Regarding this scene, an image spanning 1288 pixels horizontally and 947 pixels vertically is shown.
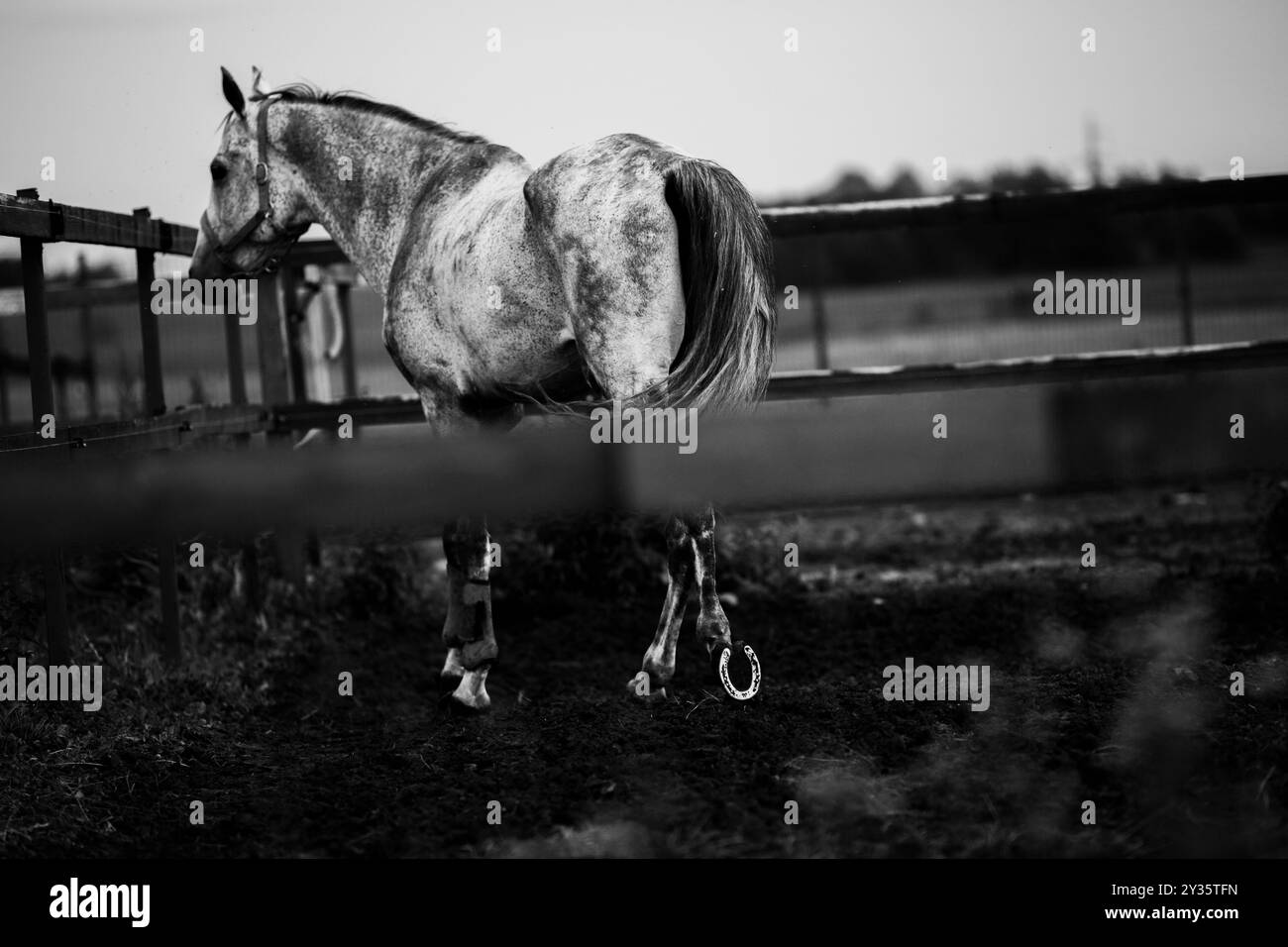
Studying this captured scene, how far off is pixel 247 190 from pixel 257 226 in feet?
0.49

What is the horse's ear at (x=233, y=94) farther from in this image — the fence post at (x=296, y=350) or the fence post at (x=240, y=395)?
the fence post at (x=296, y=350)

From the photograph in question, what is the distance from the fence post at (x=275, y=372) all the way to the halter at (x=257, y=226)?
846 mm

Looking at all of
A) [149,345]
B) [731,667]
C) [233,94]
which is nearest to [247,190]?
[233,94]

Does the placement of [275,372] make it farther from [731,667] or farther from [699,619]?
[731,667]

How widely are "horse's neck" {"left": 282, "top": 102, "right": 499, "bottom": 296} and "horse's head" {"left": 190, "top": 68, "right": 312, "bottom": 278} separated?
0.31 feet

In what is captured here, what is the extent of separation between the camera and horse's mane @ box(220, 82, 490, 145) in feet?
14.3

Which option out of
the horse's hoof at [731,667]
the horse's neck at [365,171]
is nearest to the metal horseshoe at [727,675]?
the horse's hoof at [731,667]

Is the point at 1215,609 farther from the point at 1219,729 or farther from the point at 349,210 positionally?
the point at 349,210

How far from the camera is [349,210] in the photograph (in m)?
4.46

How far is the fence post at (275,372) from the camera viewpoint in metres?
5.56
